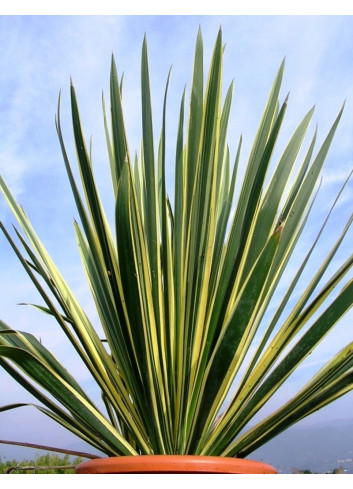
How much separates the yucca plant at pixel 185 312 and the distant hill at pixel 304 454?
15 cm

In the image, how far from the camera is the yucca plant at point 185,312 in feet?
3.76

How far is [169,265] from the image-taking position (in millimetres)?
1345

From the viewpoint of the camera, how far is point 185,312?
1.30 m

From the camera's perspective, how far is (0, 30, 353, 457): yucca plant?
3.76 ft

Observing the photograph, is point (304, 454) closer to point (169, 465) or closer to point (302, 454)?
point (302, 454)

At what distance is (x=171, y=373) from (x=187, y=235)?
314mm

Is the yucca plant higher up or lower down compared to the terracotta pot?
higher up

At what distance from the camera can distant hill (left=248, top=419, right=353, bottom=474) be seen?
1309 mm

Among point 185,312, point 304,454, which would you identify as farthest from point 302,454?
point 185,312

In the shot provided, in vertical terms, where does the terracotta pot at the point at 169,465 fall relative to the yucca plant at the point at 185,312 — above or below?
below

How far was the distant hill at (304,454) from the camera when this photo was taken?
1.31 m

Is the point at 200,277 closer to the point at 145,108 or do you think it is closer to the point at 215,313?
the point at 215,313

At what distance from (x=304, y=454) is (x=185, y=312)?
1074 mm

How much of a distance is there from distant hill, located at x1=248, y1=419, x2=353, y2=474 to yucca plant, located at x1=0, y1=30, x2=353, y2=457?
0.15 metres
